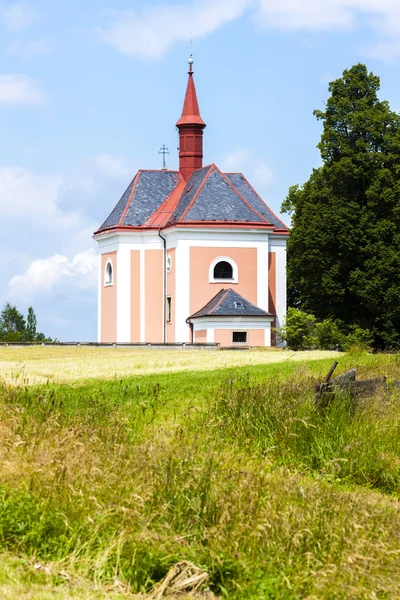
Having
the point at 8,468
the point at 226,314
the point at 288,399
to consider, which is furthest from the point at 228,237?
the point at 8,468

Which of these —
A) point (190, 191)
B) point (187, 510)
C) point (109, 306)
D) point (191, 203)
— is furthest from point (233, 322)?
point (187, 510)

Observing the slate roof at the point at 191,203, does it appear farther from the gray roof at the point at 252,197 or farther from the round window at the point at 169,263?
the round window at the point at 169,263

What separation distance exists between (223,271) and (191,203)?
3.87 m

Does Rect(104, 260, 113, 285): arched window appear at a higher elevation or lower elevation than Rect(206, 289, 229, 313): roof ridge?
higher

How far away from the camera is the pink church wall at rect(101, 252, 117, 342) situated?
55.6m

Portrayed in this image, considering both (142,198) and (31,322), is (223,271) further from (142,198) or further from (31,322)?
(31,322)

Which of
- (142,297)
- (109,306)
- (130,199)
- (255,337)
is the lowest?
(255,337)

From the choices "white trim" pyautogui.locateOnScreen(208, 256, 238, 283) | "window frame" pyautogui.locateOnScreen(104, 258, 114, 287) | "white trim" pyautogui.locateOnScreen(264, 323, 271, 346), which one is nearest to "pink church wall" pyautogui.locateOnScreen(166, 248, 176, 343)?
"white trim" pyautogui.locateOnScreen(208, 256, 238, 283)

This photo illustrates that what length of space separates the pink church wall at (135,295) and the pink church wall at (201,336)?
4.55 meters

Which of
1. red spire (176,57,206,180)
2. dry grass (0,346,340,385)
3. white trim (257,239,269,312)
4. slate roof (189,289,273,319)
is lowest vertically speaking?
dry grass (0,346,340,385)

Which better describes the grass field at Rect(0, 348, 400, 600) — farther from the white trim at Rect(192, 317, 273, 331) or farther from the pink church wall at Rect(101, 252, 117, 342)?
the pink church wall at Rect(101, 252, 117, 342)

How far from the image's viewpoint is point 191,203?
5375cm

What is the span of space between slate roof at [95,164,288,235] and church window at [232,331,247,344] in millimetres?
6054

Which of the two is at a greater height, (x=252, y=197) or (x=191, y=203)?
(x=252, y=197)
